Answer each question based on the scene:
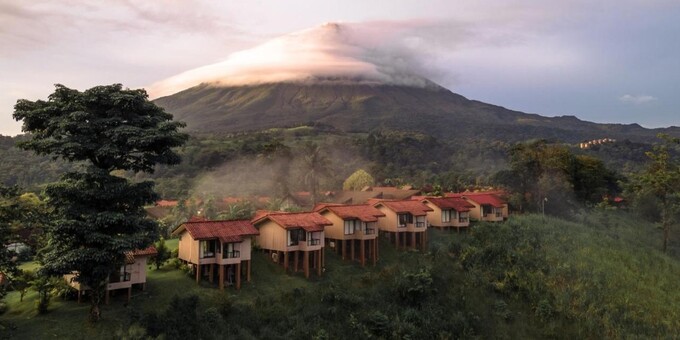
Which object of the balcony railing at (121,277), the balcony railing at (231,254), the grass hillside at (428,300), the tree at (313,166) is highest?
the tree at (313,166)

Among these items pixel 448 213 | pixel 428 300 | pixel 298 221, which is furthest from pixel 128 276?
pixel 448 213

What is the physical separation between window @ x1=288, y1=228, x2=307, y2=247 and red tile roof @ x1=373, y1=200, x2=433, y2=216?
1193 cm

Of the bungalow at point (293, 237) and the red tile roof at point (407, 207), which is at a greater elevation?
the red tile roof at point (407, 207)

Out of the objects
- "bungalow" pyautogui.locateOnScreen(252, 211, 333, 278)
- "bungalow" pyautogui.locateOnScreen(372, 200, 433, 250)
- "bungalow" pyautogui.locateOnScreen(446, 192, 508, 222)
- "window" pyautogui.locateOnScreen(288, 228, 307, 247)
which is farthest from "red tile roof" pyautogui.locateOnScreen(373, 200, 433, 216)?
"bungalow" pyautogui.locateOnScreen(446, 192, 508, 222)

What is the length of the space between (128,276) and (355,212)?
21295 mm

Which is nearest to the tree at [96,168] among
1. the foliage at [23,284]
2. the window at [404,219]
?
the foliage at [23,284]

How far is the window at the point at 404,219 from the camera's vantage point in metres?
49.1

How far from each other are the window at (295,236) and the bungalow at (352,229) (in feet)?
16.4

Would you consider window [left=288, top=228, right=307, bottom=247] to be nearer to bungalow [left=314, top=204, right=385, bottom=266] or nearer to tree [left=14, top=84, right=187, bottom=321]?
bungalow [left=314, top=204, right=385, bottom=266]

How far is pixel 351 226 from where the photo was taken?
44969 mm

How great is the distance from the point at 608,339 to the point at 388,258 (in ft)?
62.8

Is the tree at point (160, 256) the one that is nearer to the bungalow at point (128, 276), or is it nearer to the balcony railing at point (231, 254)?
the bungalow at point (128, 276)

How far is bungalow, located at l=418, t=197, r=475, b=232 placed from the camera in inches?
2184

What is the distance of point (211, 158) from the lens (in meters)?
110
